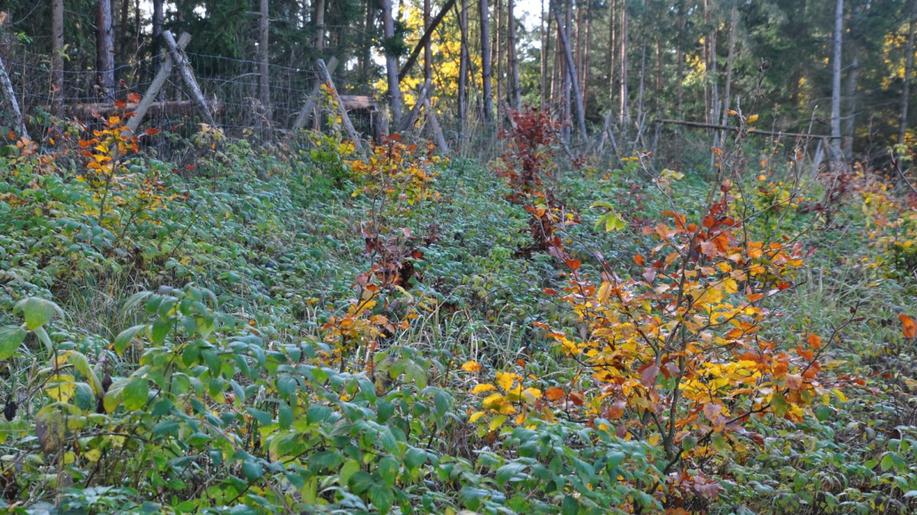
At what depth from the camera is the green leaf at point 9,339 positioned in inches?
73.6

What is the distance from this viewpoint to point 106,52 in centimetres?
1062

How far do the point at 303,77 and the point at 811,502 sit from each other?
30.6 feet

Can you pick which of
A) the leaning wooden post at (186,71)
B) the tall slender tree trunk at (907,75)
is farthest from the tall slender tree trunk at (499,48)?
the tall slender tree trunk at (907,75)

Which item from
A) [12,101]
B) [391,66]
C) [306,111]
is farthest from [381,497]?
[391,66]

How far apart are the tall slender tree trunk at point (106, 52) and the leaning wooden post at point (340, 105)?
7.95 feet

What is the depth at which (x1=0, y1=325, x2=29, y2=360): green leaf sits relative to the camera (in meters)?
1.87

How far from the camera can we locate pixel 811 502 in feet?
10.6

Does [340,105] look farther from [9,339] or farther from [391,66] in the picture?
[9,339]

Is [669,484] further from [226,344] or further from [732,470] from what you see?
[226,344]

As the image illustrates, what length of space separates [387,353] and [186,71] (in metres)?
7.49

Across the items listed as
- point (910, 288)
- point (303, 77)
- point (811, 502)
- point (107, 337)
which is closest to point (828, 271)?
point (910, 288)

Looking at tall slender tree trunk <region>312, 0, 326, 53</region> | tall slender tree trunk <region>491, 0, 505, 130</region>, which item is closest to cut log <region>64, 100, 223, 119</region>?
tall slender tree trunk <region>312, 0, 326, 53</region>

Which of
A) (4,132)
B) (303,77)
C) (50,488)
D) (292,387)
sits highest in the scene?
(303,77)

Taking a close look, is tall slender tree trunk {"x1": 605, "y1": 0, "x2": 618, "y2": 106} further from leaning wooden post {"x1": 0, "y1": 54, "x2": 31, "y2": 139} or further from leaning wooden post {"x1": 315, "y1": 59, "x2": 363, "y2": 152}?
leaning wooden post {"x1": 0, "y1": 54, "x2": 31, "y2": 139}
